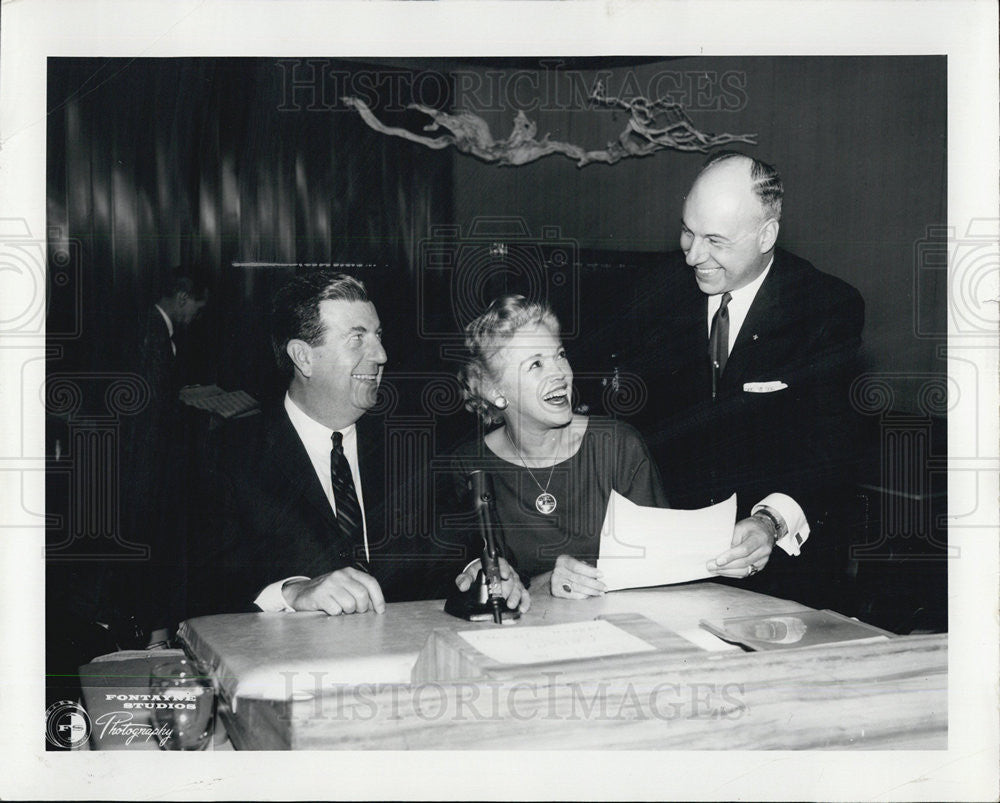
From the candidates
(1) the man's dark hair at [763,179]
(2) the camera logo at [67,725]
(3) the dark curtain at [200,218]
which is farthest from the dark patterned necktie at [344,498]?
(1) the man's dark hair at [763,179]

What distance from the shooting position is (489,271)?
10.7 ft

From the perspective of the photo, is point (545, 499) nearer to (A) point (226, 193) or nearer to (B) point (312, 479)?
(B) point (312, 479)

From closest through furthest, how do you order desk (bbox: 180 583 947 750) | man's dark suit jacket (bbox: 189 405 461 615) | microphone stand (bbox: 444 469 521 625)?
1. desk (bbox: 180 583 947 750)
2. microphone stand (bbox: 444 469 521 625)
3. man's dark suit jacket (bbox: 189 405 461 615)

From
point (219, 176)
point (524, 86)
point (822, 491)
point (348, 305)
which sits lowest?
point (822, 491)

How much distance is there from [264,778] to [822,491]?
198 cm

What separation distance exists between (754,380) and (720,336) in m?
0.18

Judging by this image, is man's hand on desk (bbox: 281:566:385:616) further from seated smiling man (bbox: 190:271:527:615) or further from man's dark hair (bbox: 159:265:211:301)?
→ man's dark hair (bbox: 159:265:211:301)

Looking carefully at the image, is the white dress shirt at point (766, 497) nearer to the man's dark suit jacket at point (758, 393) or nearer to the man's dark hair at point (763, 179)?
the man's dark suit jacket at point (758, 393)

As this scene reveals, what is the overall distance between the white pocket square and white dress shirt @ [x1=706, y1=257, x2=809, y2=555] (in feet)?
0.42

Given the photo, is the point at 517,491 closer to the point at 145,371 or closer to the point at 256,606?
the point at 256,606

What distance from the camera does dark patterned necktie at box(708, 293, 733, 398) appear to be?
130 inches

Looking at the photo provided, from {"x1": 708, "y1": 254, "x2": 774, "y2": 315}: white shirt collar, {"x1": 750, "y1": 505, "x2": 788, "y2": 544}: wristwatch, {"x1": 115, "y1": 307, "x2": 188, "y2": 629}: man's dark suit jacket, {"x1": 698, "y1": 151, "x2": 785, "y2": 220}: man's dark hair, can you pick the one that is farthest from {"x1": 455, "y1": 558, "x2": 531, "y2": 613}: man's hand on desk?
{"x1": 698, "y1": 151, "x2": 785, "y2": 220}: man's dark hair

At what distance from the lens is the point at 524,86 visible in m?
3.27
